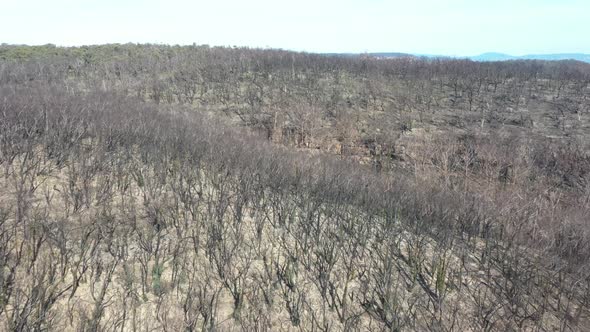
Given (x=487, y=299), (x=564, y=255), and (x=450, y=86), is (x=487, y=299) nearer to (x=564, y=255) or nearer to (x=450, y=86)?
(x=564, y=255)

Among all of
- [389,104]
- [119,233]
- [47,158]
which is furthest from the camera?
[389,104]

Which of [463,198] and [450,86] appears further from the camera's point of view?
[450,86]

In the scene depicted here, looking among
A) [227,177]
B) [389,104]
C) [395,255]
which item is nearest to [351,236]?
[395,255]

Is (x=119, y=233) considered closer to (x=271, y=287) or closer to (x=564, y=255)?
(x=271, y=287)

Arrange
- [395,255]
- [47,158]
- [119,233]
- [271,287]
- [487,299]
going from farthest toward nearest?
1. [47,158]
2. [395,255]
3. [119,233]
4. [487,299]
5. [271,287]

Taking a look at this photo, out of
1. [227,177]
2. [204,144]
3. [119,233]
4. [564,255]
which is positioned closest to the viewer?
[119,233]

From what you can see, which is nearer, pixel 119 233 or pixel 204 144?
pixel 119 233

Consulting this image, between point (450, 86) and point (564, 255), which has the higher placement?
point (450, 86)

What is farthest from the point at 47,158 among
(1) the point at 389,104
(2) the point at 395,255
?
(1) the point at 389,104

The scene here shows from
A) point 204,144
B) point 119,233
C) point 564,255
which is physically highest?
point 204,144
